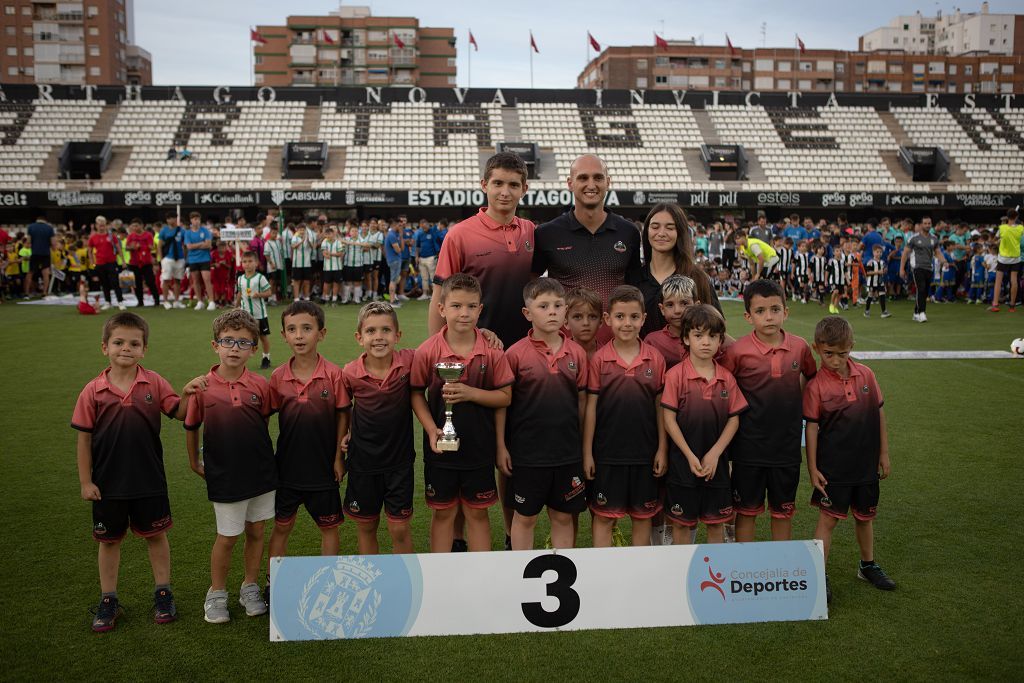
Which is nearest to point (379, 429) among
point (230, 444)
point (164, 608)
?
Answer: point (230, 444)

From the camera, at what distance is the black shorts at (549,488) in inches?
141

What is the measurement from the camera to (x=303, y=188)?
26516mm

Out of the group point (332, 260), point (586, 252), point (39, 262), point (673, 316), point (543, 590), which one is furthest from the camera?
point (39, 262)

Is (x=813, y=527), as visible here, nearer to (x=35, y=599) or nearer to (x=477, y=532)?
(x=477, y=532)

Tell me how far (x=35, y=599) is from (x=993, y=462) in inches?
246

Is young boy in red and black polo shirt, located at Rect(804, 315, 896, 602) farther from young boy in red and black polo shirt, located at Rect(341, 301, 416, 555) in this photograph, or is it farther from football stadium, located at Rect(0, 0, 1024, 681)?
young boy in red and black polo shirt, located at Rect(341, 301, 416, 555)

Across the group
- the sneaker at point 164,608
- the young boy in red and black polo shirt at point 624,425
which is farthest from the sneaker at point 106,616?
the young boy in red and black polo shirt at point 624,425

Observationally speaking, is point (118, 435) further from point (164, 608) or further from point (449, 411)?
point (449, 411)

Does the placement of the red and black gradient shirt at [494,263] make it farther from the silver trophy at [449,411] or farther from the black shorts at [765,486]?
A: the black shorts at [765,486]

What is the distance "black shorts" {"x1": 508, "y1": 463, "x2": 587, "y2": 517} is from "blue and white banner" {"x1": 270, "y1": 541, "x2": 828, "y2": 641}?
1.08 feet

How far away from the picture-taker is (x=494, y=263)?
393 centimetres

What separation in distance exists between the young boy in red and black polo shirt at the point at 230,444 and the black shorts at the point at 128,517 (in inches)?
9.8

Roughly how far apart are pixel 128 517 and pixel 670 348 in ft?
8.83

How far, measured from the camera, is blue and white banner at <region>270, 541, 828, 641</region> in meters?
3.25
